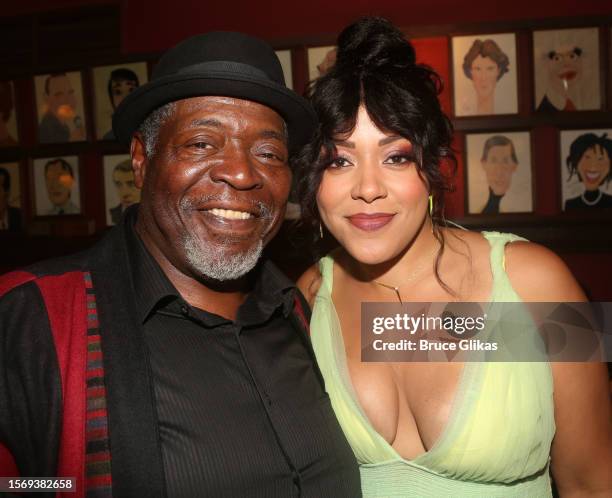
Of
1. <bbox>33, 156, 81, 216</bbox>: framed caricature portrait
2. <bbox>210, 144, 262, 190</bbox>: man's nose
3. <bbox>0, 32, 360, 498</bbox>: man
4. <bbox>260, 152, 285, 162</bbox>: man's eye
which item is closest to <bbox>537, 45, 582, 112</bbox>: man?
<bbox>0, 32, 360, 498</bbox>: man

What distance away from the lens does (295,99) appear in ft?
5.19

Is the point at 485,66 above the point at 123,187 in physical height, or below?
above

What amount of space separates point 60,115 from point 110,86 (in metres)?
0.46

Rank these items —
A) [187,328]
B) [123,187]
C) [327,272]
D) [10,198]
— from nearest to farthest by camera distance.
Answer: [187,328]
[327,272]
[123,187]
[10,198]

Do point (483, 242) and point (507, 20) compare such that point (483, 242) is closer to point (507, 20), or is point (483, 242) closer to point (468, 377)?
point (468, 377)

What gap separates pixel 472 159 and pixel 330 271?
1588mm

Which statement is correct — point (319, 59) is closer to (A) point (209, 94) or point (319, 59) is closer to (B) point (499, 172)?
(B) point (499, 172)

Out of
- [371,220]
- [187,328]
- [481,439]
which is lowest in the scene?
[481,439]

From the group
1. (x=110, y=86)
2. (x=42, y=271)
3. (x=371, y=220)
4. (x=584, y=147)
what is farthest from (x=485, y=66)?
(x=42, y=271)

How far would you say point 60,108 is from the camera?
372 cm

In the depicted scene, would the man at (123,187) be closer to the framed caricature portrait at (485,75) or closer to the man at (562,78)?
the framed caricature portrait at (485,75)

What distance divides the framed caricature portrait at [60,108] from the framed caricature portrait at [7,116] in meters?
0.23

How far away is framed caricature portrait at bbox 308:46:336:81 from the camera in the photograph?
3.25 m

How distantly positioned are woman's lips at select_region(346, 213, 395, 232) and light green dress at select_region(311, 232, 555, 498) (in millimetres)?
396
